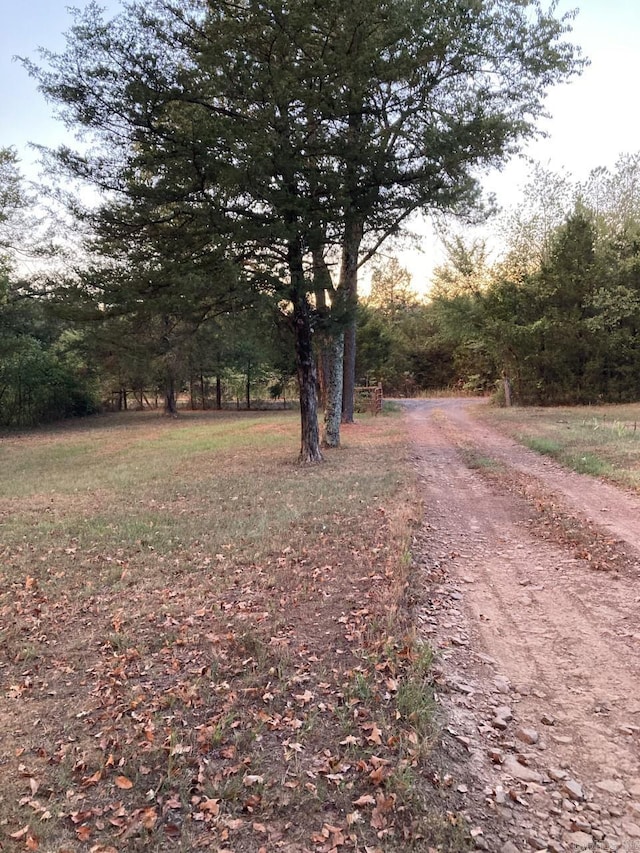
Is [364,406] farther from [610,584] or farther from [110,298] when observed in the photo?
[610,584]

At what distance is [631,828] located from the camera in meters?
2.39

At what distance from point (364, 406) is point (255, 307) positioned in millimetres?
14589

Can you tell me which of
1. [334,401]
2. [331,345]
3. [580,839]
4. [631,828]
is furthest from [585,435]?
[580,839]

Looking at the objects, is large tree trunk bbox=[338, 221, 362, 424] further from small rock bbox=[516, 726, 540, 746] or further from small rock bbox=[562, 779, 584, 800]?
small rock bbox=[562, 779, 584, 800]

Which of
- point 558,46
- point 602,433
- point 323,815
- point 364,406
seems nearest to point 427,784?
point 323,815

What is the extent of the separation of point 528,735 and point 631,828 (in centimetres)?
65

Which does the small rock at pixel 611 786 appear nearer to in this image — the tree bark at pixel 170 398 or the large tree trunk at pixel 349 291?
the large tree trunk at pixel 349 291

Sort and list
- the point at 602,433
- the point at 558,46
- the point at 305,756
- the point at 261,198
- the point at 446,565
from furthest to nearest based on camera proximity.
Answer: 1. the point at 602,433
2. the point at 558,46
3. the point at 261,198
4. the point at 446,565
5. the point at 305,756

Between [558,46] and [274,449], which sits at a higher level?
[558,46]

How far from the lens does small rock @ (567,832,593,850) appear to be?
232 cm

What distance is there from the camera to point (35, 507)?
8.90 m

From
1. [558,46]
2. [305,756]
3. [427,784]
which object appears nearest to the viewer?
[427,784]

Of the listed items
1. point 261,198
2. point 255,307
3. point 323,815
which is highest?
point 261,198

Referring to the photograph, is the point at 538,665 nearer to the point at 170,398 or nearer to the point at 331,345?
the point at 331,345
